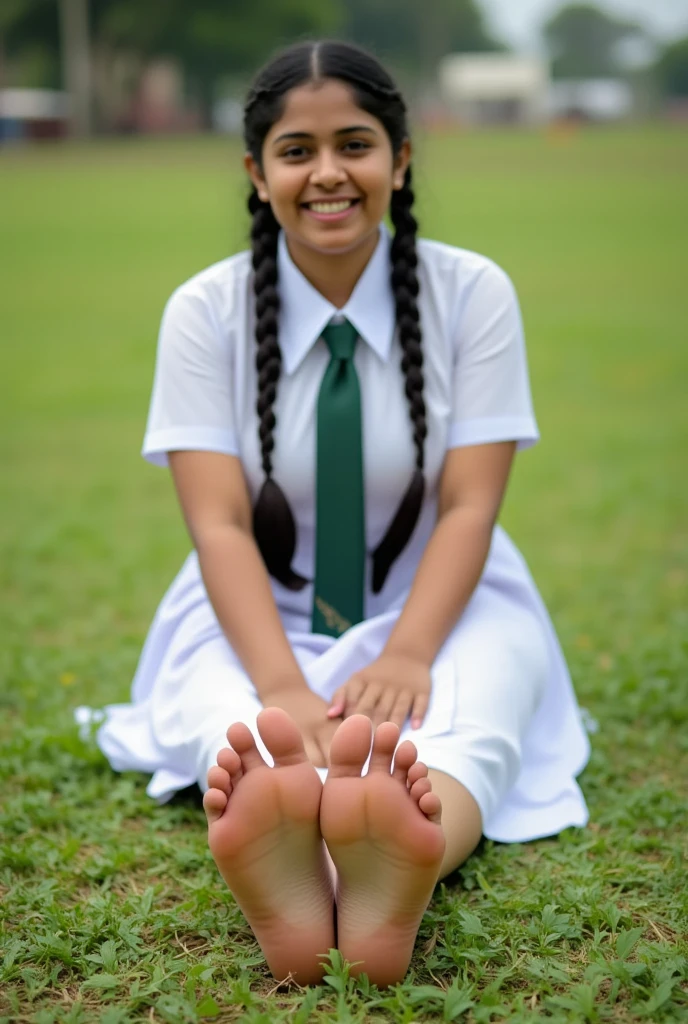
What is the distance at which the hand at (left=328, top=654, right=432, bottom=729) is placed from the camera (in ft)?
8.03

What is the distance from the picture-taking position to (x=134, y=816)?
2.84 m

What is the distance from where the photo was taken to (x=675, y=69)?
81.2 meters

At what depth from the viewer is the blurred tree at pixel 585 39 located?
106975 mm

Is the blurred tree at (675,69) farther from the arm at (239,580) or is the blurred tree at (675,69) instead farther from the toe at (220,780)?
the toe at (220,780)

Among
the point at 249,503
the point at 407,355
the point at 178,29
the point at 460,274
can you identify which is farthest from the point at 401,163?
the point at 178,29

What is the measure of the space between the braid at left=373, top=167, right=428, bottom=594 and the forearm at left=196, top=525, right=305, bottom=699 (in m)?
0.29

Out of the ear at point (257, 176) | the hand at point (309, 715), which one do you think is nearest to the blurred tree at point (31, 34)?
the ear at point (257, 176)

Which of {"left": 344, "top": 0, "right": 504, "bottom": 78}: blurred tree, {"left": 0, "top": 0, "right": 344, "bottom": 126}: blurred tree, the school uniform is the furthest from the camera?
{"left": 344, "top": 0, "right": 504, "bottom": 78}: blurred tree

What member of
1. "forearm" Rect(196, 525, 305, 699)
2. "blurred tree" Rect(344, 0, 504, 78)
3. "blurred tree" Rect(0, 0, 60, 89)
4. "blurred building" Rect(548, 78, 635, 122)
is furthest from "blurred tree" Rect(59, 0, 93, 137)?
"forearm" Rect(196, 525, 305, 699)

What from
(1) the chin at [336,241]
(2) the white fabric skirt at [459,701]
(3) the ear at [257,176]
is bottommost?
(2) the white fabric skirt at [459,701]

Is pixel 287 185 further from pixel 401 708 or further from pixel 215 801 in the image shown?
pixel 215 801

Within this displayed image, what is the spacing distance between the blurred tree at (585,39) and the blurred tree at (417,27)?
1361 centimetres

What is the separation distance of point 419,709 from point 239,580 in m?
0.45

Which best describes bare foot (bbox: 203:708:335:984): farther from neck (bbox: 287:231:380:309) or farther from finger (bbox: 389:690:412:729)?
neck (bbox: 287:231:380:309)
